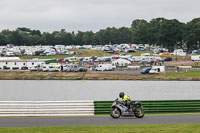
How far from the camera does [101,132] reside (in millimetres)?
19562

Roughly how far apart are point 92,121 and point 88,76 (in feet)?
199

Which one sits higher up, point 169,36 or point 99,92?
point 169,36

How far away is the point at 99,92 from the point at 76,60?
38.0 m

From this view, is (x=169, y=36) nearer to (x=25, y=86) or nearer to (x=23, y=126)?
(x=25, y=86)

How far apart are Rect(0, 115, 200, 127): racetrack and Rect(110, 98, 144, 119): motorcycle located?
309 mm

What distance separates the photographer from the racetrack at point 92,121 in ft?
72.6

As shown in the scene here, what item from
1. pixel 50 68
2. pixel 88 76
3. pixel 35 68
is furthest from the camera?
pixel 35 68

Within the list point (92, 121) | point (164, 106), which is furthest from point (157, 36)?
point (92, 121)

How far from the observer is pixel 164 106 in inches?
1023

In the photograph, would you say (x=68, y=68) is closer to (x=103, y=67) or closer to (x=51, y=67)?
(x=51, y=67)

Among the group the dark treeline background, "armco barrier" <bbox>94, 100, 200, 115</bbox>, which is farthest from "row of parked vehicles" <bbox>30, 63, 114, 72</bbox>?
"armco barrier" <bbox>94, 100, 200, 115</bbox>

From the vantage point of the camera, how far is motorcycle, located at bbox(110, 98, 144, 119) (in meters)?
23.9

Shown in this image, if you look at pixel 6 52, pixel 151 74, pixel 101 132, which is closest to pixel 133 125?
pixel 101 132

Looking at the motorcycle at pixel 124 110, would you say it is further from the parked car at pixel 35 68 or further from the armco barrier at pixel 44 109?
the parked car at pixel 35 68
